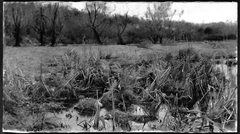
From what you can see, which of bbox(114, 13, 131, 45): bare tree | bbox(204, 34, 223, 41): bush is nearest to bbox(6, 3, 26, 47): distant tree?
bbox(114, 13, 131, 45): bare tree

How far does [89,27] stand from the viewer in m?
3.10

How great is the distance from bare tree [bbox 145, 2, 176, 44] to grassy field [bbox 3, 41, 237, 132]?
0.09 meters

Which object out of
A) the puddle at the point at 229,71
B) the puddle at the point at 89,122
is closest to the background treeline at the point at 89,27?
the puddle at the point at 229,71

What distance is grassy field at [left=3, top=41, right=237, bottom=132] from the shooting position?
3004mm

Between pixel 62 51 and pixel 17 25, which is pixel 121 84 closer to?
pixel 62 51

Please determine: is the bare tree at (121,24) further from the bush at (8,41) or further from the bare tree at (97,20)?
the bush at (8,41)

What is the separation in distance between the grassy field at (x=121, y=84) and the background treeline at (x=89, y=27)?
73 mm

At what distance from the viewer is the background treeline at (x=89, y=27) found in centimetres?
307

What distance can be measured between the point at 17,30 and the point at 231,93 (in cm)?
200

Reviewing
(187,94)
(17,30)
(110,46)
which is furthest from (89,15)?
(187,94)

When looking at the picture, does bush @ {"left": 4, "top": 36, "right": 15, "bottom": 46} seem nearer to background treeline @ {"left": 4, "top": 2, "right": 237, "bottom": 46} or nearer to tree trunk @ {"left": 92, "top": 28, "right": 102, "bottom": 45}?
background treeline @ {"left": 4, "top": 2, "right": 237, "bottom": 46}

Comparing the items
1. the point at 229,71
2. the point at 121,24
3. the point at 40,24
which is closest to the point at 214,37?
the point at 229,71

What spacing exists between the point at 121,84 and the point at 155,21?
2.15 feet

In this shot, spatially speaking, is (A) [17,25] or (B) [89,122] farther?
(A) [17,25]
